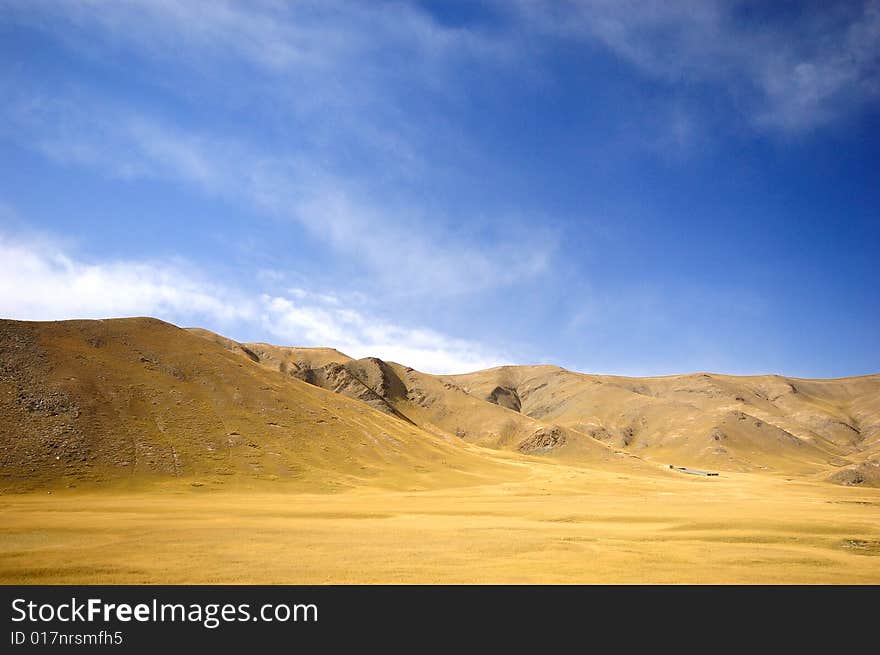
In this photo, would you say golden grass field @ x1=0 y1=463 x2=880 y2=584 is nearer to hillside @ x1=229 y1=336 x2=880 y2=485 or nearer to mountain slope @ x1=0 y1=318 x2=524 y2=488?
mountain slope @ x1=0 y1=318 x2=524 y2=488

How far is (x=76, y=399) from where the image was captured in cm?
5150

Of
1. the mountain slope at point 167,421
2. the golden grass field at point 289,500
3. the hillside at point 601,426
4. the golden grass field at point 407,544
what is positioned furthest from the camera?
the hillside at point 601,426

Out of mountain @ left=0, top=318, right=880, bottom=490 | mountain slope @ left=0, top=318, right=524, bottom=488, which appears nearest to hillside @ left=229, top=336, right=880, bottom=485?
mountain @ left=0, top=318, right=880, bottom=490

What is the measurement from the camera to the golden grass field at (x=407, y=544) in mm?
15898

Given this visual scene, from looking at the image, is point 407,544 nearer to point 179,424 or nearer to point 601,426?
point 179,424

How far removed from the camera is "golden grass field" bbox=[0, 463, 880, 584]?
15.9 meters

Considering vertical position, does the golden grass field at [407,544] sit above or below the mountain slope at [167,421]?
below

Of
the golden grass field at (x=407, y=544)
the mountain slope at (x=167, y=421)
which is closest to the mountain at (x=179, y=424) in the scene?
the mountain slope at (x=167, y=421)

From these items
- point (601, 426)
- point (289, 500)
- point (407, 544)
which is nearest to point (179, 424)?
point (289, 500)

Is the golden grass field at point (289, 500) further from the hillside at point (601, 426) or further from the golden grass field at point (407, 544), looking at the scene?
the hillside at point (601, 426)

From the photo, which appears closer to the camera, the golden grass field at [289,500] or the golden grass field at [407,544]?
the golden grass field at [407,544]

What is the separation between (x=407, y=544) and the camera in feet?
70.4
